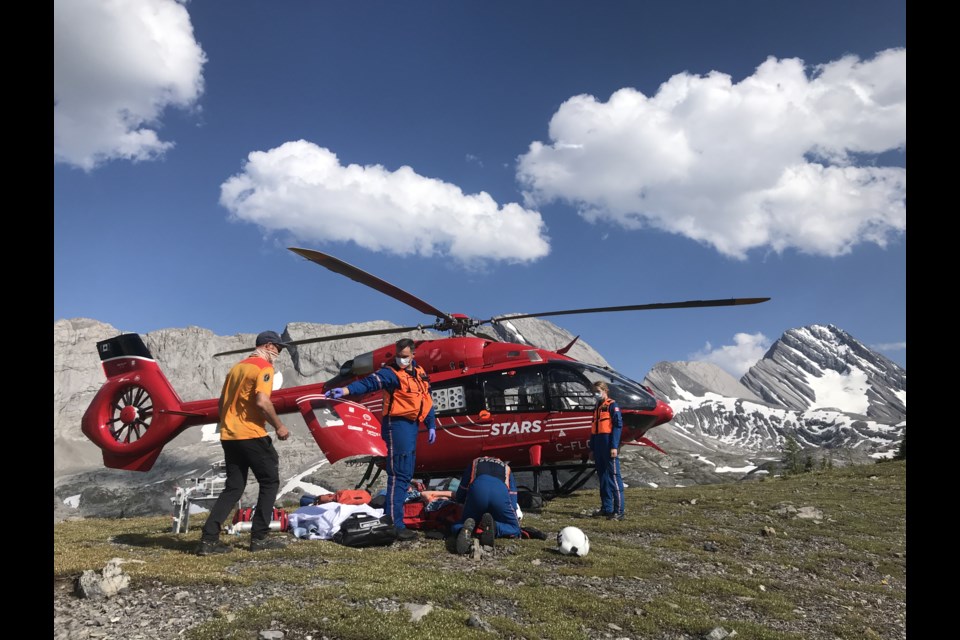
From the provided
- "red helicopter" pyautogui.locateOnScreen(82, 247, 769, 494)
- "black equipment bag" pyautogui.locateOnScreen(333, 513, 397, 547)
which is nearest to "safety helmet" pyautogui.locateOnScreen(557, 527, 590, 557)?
"black equipment bag" pyautogui.locateOnScreen(333, 513, 397, 547)

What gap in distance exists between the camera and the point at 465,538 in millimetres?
7125

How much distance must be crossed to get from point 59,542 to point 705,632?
901 centimetres

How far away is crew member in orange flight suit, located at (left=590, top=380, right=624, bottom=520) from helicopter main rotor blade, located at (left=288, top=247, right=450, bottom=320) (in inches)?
192

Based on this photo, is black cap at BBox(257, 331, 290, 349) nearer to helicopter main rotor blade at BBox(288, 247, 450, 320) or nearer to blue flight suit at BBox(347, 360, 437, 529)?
blue flight suit at BBox(347, 360, 437, 529)

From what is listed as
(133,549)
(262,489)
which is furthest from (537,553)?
(133,549)

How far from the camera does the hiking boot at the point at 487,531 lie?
732 centimetres

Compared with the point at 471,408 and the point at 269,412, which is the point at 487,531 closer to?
the point at 269,412

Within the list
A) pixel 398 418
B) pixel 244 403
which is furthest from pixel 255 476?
pixel 398 418

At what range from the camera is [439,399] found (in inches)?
526

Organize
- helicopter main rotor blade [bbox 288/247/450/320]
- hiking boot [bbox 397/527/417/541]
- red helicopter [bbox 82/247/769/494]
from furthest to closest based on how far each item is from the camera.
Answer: red helicopter [bbox 82/247/769/494] → helicopter main rotor blade [bbox 288/247/450/320] → hiking boot [bbox 397/527/417/541]

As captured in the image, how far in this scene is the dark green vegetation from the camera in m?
4.53

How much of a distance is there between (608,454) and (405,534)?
16.5 ft
